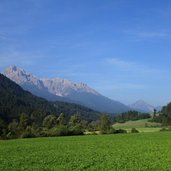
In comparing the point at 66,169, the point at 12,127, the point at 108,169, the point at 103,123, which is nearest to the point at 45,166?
the point at 66,169

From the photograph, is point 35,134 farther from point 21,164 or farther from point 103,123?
point 21,164

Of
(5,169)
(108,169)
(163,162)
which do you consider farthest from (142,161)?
(5,169)

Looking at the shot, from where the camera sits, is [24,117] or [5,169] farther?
[24,117]

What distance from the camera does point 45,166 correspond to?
31969 mm

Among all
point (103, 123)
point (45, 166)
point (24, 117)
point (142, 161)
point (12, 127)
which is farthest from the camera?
point (103, 123)

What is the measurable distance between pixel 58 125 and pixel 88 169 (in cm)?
8084

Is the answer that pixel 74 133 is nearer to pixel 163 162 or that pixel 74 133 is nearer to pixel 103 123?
pixel 103 123

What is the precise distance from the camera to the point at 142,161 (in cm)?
3484

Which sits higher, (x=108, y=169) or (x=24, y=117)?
(x=24, y=117)

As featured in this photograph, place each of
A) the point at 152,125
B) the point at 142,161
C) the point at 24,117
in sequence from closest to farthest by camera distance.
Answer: the point at 142,161
the point at 24,117
the point at 152,125

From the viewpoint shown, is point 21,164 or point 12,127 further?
point 12,127

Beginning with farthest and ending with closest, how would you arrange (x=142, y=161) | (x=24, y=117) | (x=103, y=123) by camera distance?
1. (x=103, y=123)
2. (x=24, y=117)
3. (x=142, y=161)

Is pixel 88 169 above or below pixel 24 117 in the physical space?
below

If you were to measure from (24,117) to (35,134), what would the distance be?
7013mm
